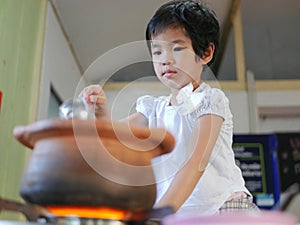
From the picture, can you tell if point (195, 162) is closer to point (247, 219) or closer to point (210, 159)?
point (210, 159)

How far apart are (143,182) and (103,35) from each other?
2.11 m

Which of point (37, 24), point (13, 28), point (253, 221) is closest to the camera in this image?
point (253, 221)

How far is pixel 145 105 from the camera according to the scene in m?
0.86

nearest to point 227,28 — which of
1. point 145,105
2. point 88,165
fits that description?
point 145,105

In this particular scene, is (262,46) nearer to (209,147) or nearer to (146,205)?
(209,147)

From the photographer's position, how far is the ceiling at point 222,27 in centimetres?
225

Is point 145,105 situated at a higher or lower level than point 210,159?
higher

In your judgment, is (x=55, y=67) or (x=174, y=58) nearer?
(x=174, y=58)

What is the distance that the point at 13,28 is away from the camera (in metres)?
1.53

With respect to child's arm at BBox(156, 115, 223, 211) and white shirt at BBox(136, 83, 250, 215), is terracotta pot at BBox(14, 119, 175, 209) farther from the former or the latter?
white shirt at BBox(136, 83, 250, 215)

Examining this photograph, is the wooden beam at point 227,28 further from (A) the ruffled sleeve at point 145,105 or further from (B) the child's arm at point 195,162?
(B) the child's arm at point 195,162

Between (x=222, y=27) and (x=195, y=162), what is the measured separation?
210 centimetres

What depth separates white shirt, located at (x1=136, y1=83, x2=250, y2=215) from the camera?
27.9 inches

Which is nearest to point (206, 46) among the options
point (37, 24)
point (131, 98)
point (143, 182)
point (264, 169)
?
point (131, 98)
